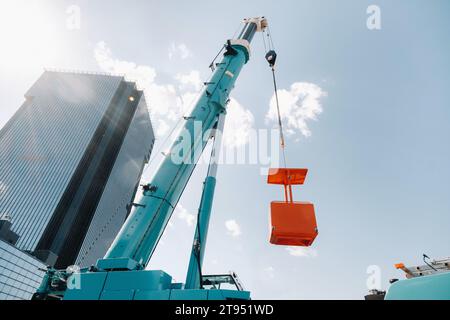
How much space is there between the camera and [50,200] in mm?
72188

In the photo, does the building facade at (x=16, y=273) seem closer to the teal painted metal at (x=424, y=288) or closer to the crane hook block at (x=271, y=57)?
the crane hook block at (x=271, y=57)

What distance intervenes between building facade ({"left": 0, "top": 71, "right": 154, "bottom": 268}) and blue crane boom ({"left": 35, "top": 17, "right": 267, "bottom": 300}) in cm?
7130

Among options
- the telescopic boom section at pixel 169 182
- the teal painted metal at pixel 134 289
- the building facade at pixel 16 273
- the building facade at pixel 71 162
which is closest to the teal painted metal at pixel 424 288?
the teal painted metal at pixel 134 289

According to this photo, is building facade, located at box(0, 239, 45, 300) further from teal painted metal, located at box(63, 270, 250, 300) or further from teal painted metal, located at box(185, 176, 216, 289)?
teal painted metal, located at box(185, 176, 216, 289)

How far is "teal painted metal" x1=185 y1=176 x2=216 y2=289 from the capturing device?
6023 millimetres

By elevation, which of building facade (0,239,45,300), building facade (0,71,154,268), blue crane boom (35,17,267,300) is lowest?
blue crane boom (35,17,267,300)

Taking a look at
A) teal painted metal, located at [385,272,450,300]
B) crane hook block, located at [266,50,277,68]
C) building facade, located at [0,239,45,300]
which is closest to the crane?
teal painted metal, located at [385,272,450,300]

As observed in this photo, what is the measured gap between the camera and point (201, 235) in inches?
258

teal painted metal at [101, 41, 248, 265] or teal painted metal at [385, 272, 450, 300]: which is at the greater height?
teal painted metal at [101, 41, 248, 265]

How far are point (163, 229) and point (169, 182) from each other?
140cm

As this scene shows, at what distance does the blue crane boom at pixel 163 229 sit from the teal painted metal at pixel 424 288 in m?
2.57

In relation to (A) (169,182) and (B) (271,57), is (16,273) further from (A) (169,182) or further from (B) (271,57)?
(B) (271,57)

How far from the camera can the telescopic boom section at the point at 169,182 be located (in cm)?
629
